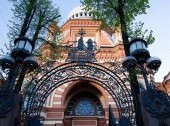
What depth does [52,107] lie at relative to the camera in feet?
56.6

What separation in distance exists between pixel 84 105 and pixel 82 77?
29.9 ft

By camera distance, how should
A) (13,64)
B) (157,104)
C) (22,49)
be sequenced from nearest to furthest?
1. (157,104)
2. (13,64)
3. (22,49)

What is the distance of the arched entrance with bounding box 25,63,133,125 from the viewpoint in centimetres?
894

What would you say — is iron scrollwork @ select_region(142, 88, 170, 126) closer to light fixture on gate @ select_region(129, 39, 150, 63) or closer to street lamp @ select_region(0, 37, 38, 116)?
light fixture on gate @ select_region(129, 39, 150, 63)

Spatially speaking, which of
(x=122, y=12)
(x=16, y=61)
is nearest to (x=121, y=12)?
(x=122, y=12)

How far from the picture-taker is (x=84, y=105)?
18328 mm

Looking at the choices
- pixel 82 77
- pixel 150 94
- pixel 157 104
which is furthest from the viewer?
pixel 82 77

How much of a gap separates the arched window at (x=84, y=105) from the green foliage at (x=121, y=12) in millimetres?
8411

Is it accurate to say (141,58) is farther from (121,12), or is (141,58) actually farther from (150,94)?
(121,12)

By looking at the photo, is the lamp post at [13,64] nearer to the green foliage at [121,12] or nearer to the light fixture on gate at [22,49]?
the light fixture on gate at [22,49]

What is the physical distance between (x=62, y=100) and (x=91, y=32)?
8048mm

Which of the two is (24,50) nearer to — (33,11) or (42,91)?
(42,91)

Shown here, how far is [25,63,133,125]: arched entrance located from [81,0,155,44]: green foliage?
70.3 inches

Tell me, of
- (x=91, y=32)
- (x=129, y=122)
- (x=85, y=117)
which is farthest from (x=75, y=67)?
(x=91, y=32)
